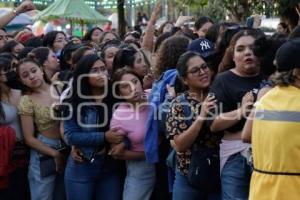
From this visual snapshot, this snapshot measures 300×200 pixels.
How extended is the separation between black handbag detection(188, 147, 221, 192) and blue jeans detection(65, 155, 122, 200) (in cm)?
109

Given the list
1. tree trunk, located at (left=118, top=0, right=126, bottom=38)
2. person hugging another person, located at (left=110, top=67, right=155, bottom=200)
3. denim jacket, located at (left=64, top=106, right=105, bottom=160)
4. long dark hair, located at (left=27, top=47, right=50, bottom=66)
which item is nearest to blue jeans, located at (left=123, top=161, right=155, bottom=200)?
person hugging another person, located at (left=110, top=67, right=155, bottom=200)

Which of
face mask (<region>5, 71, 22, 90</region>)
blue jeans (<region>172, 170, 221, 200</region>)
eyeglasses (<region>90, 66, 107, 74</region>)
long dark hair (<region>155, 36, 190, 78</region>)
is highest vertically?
long dark hair (<region>155, 36, 190, 78</region>)

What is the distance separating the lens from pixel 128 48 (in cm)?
539

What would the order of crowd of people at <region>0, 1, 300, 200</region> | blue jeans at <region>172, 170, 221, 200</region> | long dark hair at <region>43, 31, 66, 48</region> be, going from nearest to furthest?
crowd of people at <region>0, 1, 300, 200</region> < blue jeans at <region>172, 170, 221, 200</region> < long dark hair at <region>43, 31, 66, 48</region>

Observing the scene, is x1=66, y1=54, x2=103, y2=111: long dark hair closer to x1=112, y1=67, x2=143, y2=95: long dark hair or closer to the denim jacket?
the denim jacket

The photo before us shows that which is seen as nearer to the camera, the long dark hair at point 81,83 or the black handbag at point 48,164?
the long dark hair at point 81,83

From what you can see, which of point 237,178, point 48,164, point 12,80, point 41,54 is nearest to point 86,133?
point 48,164

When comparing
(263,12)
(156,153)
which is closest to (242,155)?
(156,153)

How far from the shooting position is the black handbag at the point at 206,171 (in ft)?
12.7

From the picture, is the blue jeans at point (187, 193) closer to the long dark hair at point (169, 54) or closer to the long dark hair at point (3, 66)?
the long dark hair at point (169, 54)

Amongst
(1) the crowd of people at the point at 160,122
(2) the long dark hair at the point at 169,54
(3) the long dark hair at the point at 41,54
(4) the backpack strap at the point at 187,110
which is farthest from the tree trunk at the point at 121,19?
(4) the backpack strap at the point at 187,110

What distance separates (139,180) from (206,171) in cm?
94

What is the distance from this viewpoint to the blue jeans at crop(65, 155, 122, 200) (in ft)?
15.4

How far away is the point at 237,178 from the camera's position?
12.1ft
